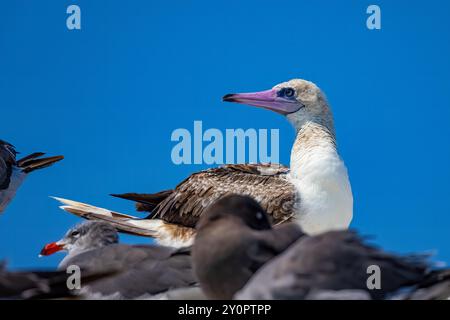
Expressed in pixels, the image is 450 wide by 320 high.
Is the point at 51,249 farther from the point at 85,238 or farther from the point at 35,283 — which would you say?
the point at 35,283

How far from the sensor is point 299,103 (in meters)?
8.00

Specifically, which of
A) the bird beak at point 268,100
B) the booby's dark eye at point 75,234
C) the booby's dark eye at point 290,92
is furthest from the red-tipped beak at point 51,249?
the booby's dark eye at point 290,92

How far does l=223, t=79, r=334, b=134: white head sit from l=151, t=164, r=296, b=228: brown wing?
1.96 ft

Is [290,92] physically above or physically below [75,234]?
above

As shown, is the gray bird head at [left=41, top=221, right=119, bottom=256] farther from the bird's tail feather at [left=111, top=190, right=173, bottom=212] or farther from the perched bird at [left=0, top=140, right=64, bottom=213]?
the perched bird at [left=0, top=140, right=64, bottom=213]

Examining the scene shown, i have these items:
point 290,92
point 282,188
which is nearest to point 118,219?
point 282,188

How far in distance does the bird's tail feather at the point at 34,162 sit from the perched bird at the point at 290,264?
Result: 6.56 metres

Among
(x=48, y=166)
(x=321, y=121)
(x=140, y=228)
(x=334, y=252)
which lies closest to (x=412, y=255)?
(x=334, y=252)

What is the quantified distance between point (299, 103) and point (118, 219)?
2.33m

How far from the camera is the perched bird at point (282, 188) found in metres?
7.17

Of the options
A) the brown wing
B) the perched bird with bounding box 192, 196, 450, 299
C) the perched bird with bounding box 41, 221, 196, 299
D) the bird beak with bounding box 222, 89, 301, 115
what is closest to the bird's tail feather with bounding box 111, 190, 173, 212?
the brown wing

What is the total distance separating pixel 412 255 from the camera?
162 inches
